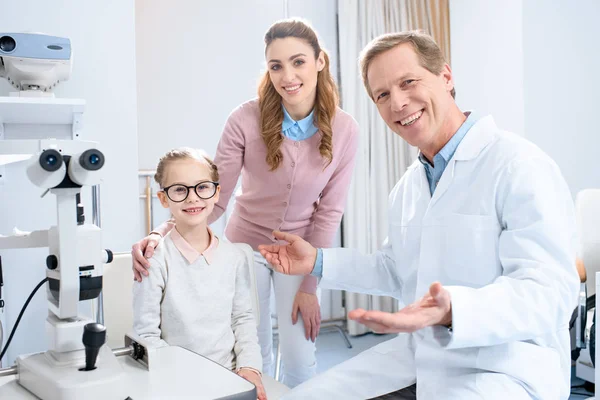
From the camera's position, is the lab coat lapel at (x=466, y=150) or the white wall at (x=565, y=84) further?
the white wall at (x=565, y=84)

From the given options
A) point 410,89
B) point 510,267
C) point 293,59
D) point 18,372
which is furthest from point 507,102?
point 18,372

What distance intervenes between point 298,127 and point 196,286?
2.07 feet

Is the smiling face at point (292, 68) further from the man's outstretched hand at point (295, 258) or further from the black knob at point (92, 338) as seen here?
the black knob at point (92, 338)

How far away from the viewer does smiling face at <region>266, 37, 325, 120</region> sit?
1.69 metres

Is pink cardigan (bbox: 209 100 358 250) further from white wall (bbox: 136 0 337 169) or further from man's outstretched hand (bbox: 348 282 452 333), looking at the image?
white wall (bbox: 136 0 337 169)

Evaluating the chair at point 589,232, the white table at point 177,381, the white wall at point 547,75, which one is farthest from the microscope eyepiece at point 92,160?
the white wall at point 547,75

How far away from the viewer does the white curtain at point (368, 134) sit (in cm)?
342

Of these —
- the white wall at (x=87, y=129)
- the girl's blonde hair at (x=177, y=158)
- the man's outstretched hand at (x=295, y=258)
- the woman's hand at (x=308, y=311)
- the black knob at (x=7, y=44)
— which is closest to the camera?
the man's outstretched hand at (x=295, y=258)

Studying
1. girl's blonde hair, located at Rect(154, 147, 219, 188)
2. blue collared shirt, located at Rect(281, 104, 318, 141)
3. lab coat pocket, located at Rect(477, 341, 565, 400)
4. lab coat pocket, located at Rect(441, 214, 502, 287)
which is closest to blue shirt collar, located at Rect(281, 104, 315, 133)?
blue collared shirt, located at Rect(281, 104, 318, 141)

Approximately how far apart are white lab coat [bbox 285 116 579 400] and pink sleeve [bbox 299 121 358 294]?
46 cm

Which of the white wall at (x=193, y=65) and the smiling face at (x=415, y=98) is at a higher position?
the white wall at (x=193, y=65)

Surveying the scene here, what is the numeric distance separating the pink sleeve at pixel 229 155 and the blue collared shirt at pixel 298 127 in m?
0.14

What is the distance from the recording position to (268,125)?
5.83ft

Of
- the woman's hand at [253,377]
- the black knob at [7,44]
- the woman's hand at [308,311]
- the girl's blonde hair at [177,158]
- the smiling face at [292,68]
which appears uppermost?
the black knob at [7,44]
